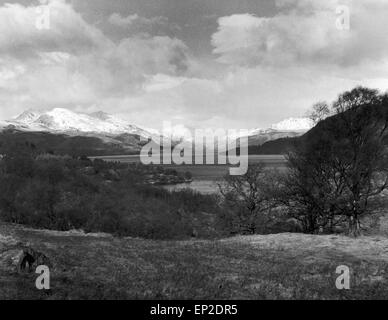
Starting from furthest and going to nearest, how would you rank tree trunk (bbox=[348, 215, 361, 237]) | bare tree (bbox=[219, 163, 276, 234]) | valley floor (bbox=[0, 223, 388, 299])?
bare tree (bbox=[219, 163, 276, 234]) < tree trunk (bbox=[348, 215, 361, 237]) < valley floor (bbox=[0, 223, 388, 299])

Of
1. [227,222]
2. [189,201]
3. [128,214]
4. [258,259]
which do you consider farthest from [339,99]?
[189,201]

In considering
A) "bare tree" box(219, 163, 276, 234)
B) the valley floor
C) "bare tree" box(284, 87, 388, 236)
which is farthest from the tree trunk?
the valley floor

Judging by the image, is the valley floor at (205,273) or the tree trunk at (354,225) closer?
the valley floor at (205,273)

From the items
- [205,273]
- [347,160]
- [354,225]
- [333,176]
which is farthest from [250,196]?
[205,273]

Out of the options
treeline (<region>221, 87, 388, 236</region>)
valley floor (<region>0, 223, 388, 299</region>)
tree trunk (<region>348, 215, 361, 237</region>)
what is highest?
treeline (<region>221, 87, 388, 236</region>)

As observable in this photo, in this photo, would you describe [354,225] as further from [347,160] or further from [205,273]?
[205,273]

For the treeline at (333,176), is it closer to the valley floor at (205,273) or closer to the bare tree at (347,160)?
the bare tree at (347,160)

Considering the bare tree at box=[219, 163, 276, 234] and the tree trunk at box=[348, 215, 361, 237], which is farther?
the bare tree at box=[219, 163, 276, 234]

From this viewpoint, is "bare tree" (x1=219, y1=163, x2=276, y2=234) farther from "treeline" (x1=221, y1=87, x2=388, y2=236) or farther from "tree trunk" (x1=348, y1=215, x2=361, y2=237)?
"tree trunk" (x1=348, y1=215, x2=361, y2=237)

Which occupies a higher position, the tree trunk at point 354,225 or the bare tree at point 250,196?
the bare tree at point 250,196

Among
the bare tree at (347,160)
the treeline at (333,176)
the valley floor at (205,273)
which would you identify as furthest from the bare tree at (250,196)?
the valley floor at (205,273)

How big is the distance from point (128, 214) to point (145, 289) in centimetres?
4419

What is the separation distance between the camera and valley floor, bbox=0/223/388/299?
39.7 ft

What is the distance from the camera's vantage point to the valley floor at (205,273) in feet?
39.7
